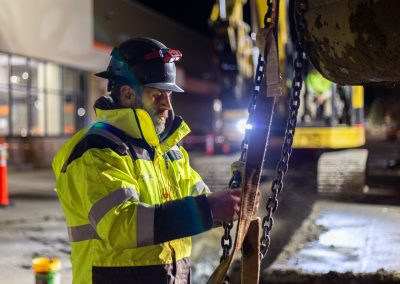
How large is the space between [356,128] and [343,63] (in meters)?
7.37

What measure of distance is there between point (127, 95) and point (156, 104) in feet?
0.43

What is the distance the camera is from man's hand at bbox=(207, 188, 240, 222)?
6.29 ft

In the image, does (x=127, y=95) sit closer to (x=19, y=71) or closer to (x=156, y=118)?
(x=156, y=118)

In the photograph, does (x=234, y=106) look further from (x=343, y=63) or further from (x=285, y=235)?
(x=343, y=63)

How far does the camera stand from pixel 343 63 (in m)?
1.91

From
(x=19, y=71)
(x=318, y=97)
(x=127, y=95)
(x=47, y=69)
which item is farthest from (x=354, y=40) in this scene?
(x=47, y=69)

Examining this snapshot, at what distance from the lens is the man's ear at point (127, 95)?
219 centimetres

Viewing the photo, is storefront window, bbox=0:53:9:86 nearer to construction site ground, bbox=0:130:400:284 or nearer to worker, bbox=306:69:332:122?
construction site ground, bbox=0:130:400:284

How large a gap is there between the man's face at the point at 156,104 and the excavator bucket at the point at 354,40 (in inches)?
25.1

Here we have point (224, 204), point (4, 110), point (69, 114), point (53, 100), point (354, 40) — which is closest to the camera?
point (354, 40)

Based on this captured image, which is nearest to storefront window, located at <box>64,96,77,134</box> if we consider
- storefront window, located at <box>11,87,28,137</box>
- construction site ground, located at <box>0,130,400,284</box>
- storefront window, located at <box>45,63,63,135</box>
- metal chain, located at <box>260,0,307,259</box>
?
storefront window, located at <box>45,63,63,135</box>

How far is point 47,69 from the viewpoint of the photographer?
19.9m

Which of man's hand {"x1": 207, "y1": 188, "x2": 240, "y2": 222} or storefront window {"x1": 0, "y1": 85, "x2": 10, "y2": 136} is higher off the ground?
storefront window {"x1": 0, "y1": 85, "x2": 10, "y2": 136}

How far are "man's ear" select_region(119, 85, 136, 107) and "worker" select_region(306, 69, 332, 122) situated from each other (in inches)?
281
